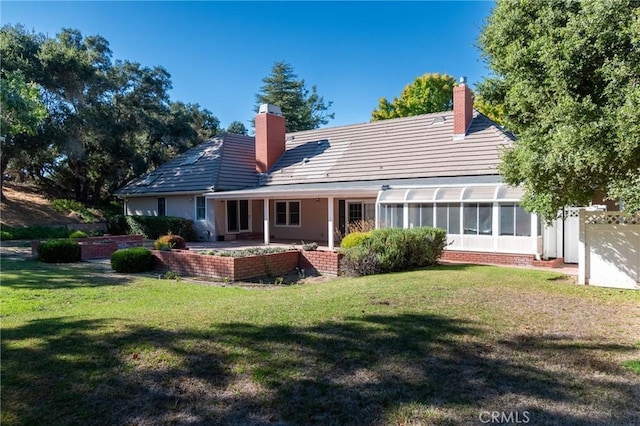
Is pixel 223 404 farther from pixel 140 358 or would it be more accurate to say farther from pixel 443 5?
pixel 443 5

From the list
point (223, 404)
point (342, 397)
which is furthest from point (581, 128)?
point (223, 404)

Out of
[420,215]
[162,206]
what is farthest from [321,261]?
[162,206]

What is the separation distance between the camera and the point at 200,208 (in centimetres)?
2442

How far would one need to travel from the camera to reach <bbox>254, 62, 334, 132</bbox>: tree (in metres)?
50.8

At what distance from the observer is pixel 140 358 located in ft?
14.8

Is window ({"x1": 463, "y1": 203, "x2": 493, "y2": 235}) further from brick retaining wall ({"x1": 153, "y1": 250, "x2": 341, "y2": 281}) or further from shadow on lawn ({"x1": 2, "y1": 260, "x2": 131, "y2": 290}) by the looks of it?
shadow on lawn ({"x1": 2, "y1": 260, "x2": 131, "y2": 290})

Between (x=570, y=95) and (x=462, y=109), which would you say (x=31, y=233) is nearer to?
(x=462, y=109)

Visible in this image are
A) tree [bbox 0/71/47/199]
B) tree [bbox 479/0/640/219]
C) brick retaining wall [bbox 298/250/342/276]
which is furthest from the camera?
brick retaining wall [bbox 298/250/342/276]

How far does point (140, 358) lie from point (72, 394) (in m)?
0.78

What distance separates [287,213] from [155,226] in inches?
288

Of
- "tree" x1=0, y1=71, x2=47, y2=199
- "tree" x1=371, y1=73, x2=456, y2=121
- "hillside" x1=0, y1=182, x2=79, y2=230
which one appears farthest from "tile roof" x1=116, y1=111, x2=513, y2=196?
"tree" x1=371, y1=73, x2=456, y2=121

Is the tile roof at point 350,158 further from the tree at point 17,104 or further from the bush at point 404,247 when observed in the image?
the tree at point 17,104

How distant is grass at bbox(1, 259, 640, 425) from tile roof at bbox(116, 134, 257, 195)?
55.6ft

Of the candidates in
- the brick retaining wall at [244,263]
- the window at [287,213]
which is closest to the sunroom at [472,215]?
the brick retaining wall at [244,263]
